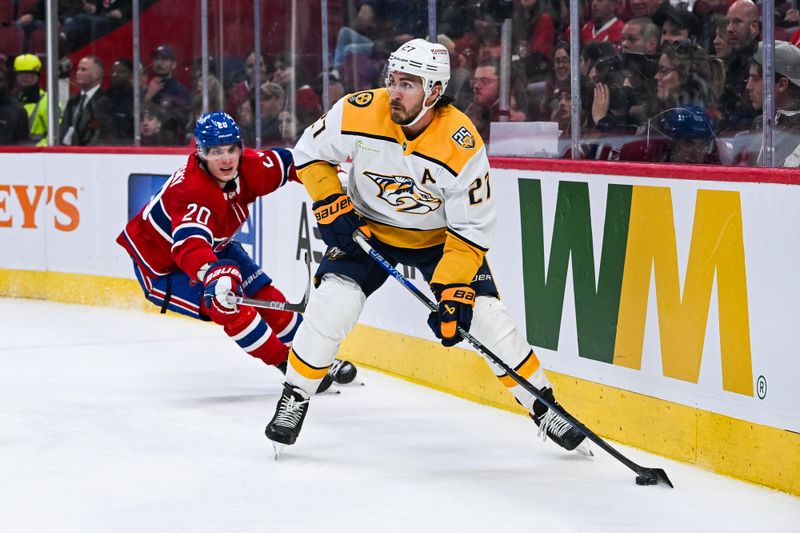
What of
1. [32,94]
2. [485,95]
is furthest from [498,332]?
[32,94]

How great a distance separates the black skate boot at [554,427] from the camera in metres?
3.55

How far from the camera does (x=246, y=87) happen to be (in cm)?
632

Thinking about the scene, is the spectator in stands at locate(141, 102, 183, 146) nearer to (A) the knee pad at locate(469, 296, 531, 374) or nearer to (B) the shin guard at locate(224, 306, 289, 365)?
(B) the shin guard at locate(224, 306, 289, 365)

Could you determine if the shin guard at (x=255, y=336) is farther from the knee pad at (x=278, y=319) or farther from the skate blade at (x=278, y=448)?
the skate blade at (x=278, y=448)

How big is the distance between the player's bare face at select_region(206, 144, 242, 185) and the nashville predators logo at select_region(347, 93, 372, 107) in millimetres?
751

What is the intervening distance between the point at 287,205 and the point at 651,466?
263cm

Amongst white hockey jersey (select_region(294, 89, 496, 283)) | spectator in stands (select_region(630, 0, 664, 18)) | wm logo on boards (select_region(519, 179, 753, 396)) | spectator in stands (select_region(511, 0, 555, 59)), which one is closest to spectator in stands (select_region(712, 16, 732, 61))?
spectator in stands (select_region(630, 0, 664, 18))

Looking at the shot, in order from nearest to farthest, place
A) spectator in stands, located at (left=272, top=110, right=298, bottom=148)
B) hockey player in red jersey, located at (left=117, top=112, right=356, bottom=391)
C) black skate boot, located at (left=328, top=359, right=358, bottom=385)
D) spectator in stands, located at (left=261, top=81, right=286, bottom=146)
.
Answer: hockey player in red jersey, located at (left=117, top=112, right=356, bottom=391) → black skate boot, located at (left=328, top=359, right=358, bottom=385) → spectator in stands, located at (left=272, top=110, right=298, bottom=148) → spectator in stands, located at (left=261, top=81, right=286, bottom=146)

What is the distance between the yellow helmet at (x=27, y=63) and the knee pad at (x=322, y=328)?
4.15m

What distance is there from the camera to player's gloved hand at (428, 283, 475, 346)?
11.3 feet

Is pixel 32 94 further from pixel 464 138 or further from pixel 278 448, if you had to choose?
pixel 464 138

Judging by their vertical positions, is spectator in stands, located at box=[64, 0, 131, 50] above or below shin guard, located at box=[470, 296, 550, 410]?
above

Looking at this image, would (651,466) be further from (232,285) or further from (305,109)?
(305,109)

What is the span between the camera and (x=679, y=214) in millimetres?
3580
